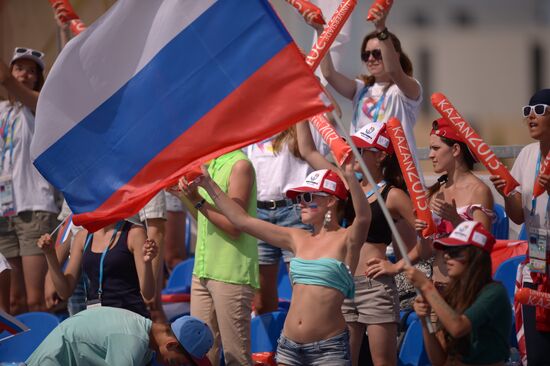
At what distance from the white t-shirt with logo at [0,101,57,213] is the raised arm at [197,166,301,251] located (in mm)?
2782

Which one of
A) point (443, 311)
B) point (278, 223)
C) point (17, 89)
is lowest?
point (278, 223)

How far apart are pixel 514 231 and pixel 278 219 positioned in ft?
7.26

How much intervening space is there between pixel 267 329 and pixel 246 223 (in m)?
1.21

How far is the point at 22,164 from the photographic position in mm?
7652

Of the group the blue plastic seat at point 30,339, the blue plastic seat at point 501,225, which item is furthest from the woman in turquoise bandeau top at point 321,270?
the blue plastic seat at point 501,225

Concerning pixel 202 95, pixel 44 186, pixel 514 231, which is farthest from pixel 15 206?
pixel 514 231

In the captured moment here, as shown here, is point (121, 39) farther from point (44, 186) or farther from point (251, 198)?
point (44, 186)

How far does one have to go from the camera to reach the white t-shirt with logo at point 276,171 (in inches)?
260

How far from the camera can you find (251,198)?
571 cm

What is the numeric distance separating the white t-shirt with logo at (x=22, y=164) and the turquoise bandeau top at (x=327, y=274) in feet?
11.0

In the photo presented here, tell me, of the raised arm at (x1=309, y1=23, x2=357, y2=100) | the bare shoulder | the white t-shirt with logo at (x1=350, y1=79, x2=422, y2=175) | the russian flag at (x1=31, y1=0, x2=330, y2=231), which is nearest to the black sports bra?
the bare shoulder

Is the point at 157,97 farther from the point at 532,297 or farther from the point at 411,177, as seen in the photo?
the point at 532,297

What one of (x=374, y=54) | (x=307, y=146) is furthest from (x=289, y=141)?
(x=374, y=54)

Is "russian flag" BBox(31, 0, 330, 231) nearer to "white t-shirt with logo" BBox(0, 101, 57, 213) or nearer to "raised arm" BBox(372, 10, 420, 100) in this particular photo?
"raised arm" BBox(372, 10, 420, 100)
